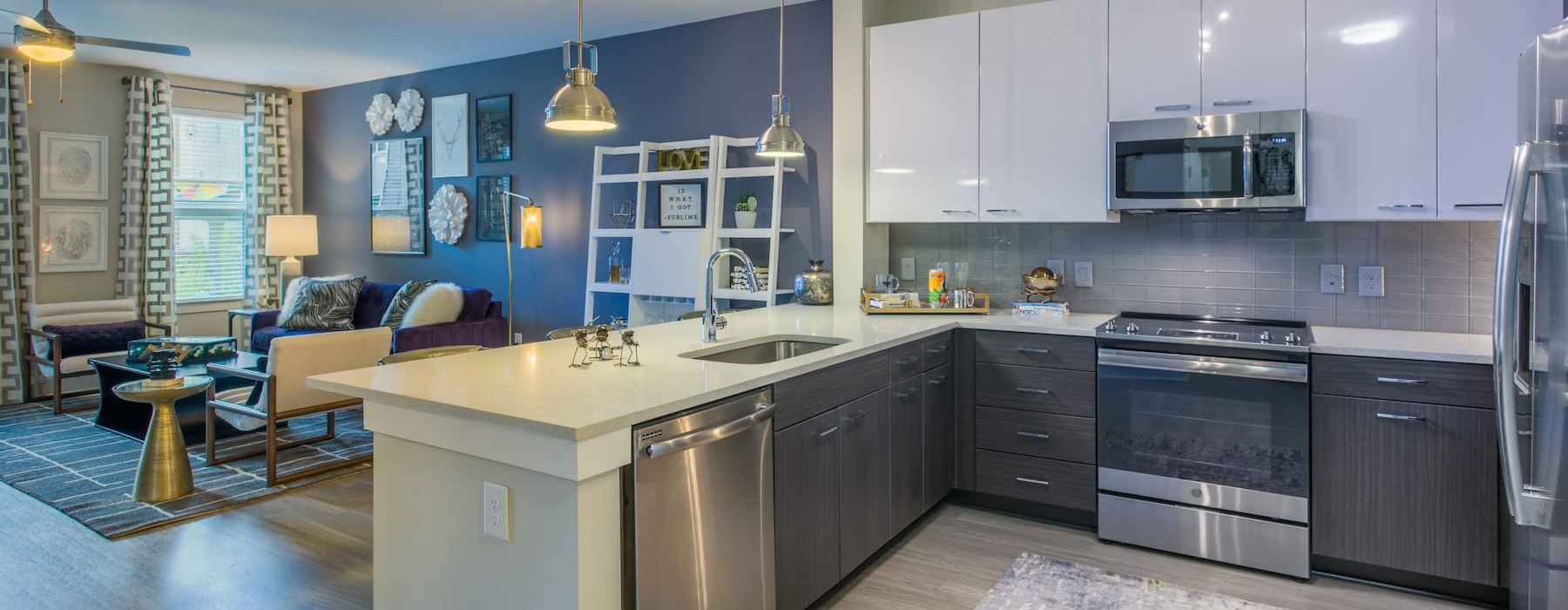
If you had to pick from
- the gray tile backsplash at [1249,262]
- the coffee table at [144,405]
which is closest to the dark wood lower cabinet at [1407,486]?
the gray tile backsplash at [1249,262]

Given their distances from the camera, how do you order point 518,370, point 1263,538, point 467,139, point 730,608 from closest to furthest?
point 730,608, point 518,370, point 1263,538, point 467,139

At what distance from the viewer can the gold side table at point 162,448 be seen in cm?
388

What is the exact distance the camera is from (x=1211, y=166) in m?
3.30

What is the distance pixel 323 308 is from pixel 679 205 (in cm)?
313

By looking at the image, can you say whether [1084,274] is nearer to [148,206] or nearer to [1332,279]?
[1332,279]

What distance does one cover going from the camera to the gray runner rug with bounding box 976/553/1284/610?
110 inches

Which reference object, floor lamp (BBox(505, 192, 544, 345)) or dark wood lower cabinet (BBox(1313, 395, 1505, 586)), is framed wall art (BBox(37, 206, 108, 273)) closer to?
floor lamp (BBox(505, 192, 544, 345))

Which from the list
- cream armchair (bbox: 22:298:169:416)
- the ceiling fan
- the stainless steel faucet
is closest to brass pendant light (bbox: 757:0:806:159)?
the stainless steel faucet

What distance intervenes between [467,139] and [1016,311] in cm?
441

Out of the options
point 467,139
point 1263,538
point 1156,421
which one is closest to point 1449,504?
point 1263,538

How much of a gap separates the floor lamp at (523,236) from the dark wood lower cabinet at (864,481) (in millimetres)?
3488

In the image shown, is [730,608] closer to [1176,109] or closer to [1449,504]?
[1449,504]

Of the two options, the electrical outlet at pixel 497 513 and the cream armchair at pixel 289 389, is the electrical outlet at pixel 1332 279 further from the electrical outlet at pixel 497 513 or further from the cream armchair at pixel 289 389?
the cream armchair at pixel 289 389

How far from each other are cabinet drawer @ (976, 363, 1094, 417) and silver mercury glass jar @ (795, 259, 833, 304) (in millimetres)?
1023
